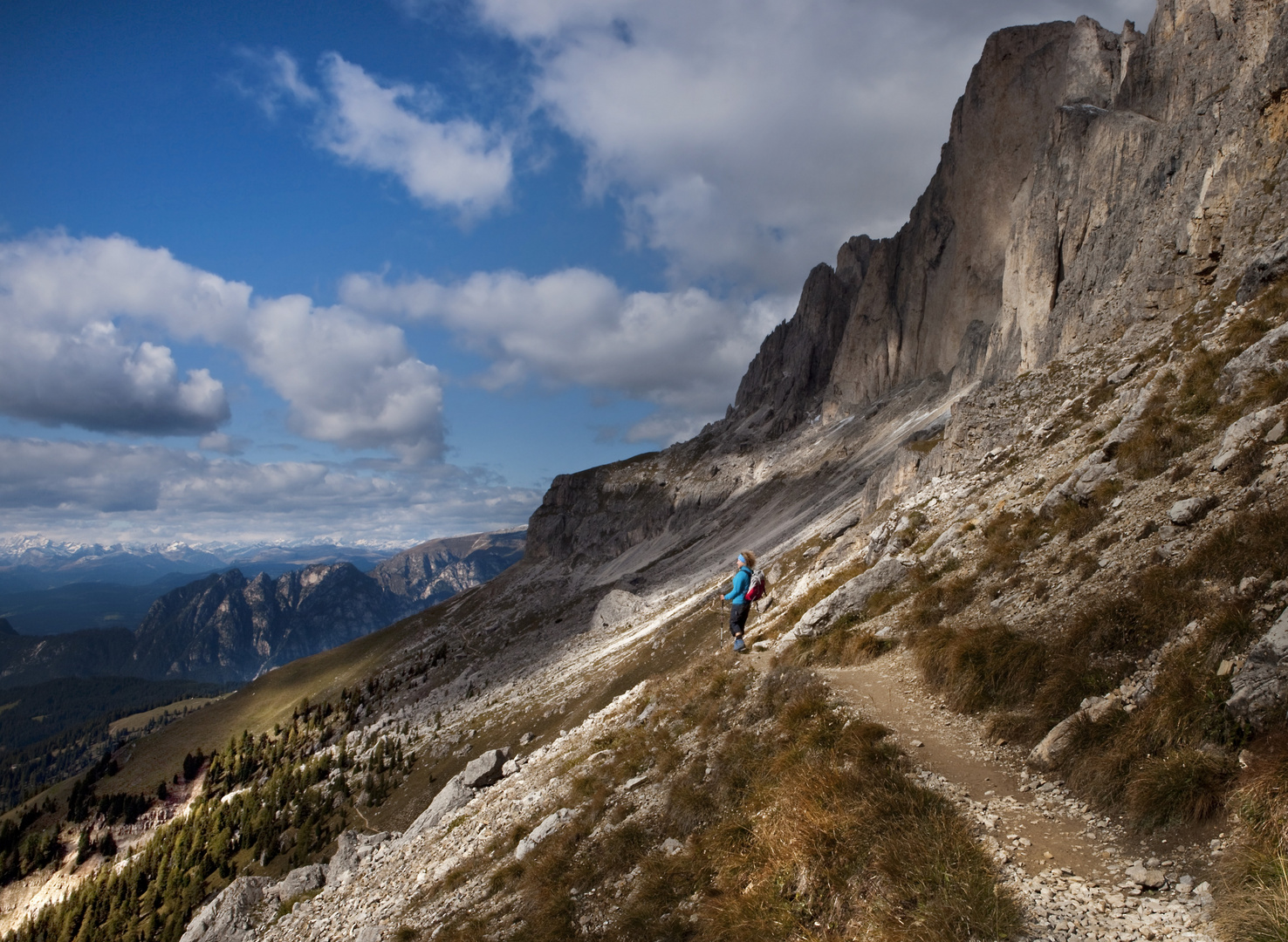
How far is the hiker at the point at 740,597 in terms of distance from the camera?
743 inches

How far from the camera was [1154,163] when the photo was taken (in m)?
37.8

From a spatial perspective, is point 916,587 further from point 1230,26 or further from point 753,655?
point 1230,26

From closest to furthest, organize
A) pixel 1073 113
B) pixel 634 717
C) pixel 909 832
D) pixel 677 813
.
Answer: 1. pixel 909 832
2. pixel 677 813
3. pixel 634 717
4. pixel 1073 113

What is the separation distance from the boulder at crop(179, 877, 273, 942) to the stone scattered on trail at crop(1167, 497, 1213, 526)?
37.2m

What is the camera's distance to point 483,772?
2944cm

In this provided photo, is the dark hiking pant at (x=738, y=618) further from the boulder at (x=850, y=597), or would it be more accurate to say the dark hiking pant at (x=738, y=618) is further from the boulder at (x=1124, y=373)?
the boulder at (x=1124, y=373)

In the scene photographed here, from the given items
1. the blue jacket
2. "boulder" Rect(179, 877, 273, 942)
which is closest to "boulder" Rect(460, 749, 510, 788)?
"boulder" Rect(179, 877, 273, 942)

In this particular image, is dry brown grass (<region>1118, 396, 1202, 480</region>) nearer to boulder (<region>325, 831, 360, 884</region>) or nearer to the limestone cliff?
the limestone cliff

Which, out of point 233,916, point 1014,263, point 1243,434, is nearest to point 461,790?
point 233,916

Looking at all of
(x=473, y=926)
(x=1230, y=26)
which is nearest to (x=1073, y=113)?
(x=1230, y=26)

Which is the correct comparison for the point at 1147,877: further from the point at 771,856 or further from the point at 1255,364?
the point at 1255,364

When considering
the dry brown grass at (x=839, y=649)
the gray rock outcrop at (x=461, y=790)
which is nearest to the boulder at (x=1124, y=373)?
the dry brown grass at (x=839, y=649)

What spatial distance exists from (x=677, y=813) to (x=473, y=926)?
5200mm

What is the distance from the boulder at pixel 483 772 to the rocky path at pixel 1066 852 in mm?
24855
